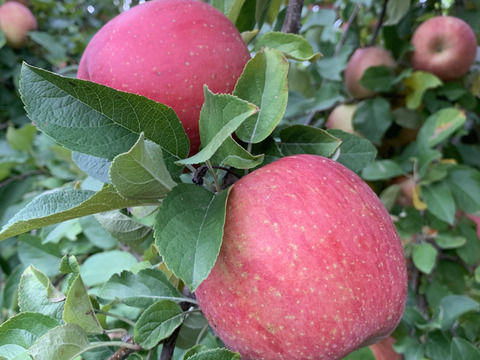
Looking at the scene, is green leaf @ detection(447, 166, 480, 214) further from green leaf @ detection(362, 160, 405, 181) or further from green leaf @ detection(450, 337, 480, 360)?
green leaf @ detection(450, 337, 480, 360)

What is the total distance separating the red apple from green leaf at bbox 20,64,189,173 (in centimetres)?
71

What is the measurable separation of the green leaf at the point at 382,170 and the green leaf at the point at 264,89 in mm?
698

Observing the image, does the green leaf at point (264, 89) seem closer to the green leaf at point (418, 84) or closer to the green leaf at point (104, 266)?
the green leaf at point (104, 266)

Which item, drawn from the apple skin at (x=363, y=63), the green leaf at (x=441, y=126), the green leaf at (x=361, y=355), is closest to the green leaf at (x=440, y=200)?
the green leaf at (x=441, y=126)

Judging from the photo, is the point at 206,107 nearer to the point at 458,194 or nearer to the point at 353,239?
the point at 353,239

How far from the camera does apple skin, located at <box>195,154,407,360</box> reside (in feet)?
1.37

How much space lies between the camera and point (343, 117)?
131cm

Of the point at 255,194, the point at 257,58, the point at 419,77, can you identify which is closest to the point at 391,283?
the point at 255,194

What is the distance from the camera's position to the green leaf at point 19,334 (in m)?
0.51

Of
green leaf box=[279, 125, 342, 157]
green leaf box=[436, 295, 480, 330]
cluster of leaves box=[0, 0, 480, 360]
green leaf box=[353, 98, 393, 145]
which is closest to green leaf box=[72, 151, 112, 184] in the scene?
cluster of leaves box=[0, 0, 480, 360]

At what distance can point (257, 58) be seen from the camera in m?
0.48

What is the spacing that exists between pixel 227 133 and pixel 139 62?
0.59 feet

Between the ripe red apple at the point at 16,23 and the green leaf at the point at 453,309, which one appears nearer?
the green leaf at the point at 453,309

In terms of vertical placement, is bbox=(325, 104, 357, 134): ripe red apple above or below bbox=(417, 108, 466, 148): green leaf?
below
